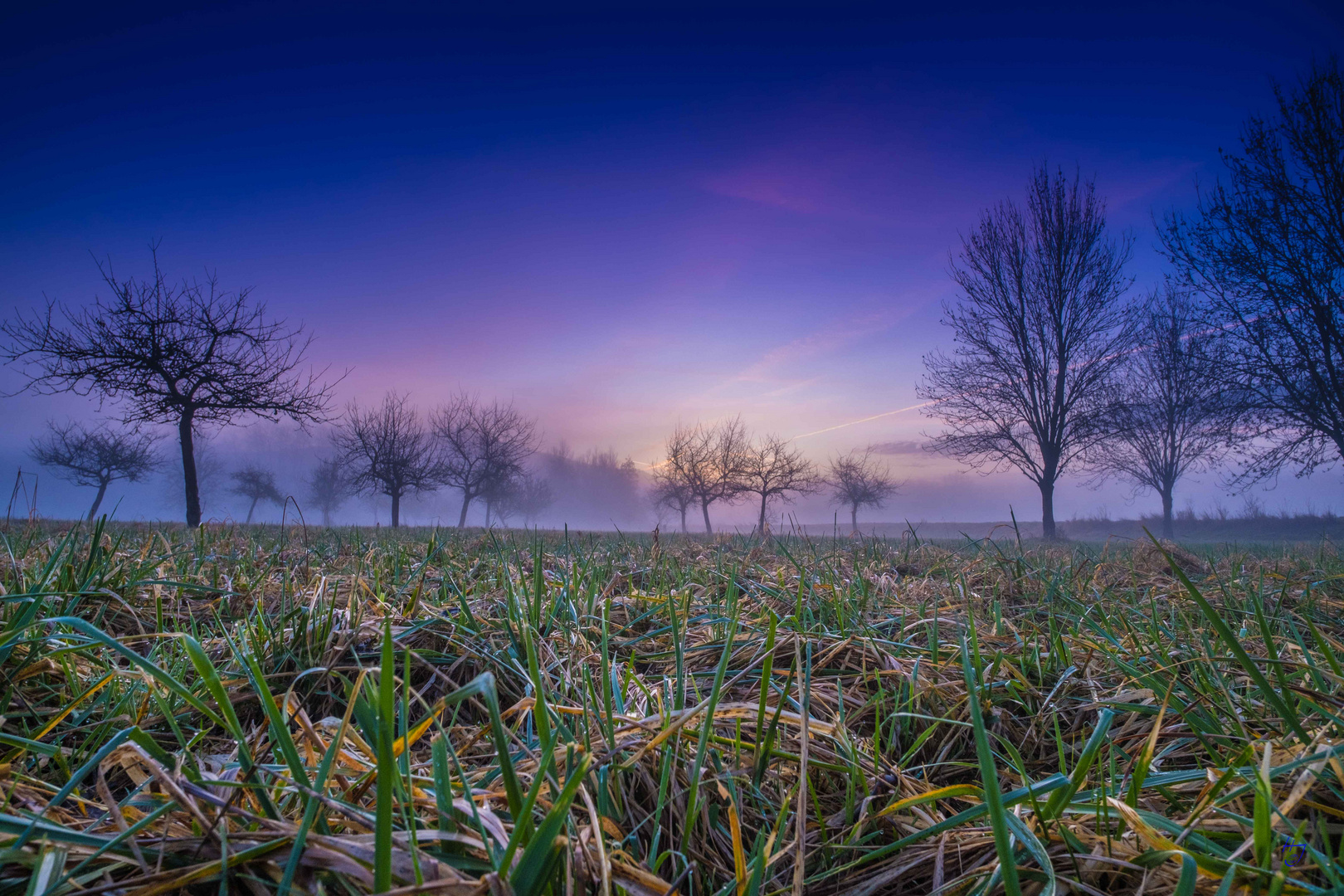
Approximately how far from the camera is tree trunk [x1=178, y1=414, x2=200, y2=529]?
1495 centimetres

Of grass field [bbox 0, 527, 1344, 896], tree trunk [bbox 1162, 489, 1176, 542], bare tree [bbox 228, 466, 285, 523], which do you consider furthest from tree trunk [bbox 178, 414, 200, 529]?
bare tree [bbox 228, 466, 285, 523]

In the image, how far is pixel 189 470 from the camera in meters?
15.4

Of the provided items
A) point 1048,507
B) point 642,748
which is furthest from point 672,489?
point 642,748

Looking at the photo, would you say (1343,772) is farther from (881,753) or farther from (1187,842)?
(881,753)

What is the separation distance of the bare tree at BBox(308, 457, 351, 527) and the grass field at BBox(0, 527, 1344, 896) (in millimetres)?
74245

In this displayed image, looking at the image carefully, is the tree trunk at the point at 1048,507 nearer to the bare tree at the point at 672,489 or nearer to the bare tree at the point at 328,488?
the bare tree at the point at 672,489

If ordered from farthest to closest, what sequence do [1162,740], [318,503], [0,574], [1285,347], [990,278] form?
[318,503], [990,278], [1285,347], [0,574], [1162,740]

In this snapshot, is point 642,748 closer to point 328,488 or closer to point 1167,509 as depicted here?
point 1167,509

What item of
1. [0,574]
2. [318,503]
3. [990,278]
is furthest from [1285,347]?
[318,503]

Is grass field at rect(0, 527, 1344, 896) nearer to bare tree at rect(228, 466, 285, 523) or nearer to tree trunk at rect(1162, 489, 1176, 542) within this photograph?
tree trunk at rect(1162, 489, 1176, 542)

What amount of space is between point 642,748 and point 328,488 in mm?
81887

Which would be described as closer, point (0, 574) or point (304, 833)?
point (304, 833)

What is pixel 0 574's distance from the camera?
7.28 ft

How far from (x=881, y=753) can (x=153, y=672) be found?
1429 mm
